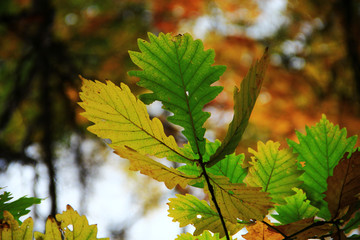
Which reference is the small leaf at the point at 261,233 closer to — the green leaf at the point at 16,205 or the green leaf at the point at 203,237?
the green leaf at the point at 203,237

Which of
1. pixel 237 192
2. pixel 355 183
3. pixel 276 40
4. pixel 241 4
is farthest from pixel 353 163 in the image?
pixel 241 4

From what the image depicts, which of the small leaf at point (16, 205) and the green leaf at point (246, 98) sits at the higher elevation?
the green leaf at point (246, 98)

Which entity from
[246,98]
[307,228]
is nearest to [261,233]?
[307,228]

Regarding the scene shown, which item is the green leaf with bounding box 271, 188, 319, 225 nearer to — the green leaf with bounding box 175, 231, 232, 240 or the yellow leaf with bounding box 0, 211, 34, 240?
the green leaf with bounding box 175, 231, 232, 240

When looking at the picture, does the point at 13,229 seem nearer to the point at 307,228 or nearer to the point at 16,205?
the point at 16,205

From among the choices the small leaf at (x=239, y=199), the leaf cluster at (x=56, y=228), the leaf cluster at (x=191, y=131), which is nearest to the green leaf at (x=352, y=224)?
the leaf cluster at (x=191, y=131)

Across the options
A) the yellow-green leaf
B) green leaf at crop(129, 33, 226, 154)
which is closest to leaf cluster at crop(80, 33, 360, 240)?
green leaf at crop(129, 33, 226, 154)
